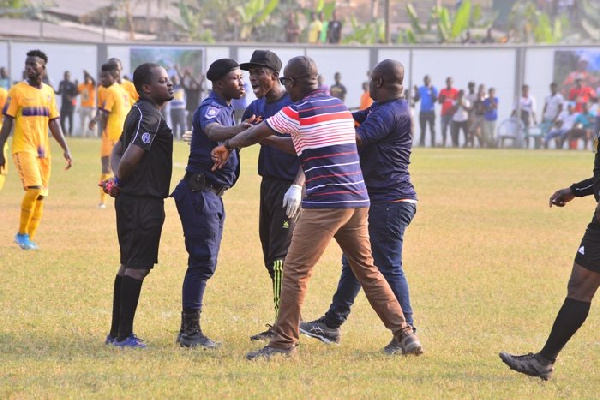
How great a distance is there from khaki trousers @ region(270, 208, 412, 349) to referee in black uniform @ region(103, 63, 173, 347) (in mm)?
1080

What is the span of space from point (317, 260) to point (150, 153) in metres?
1.43

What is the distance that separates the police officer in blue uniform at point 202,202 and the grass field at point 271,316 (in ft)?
0.97

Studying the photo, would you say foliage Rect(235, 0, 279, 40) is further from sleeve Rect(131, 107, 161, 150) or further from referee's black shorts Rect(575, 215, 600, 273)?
referee's black shorts Rect(575, 215, 600, 273)

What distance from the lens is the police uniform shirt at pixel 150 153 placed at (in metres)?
7.71

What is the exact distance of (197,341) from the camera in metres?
7.77

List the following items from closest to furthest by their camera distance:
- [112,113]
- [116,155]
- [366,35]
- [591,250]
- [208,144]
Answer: [591,250]
[208,144]
[116,155]
[112,113]
[366,35]

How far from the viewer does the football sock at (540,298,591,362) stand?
6.84 metres

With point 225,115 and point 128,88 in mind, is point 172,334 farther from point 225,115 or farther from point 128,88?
point 128,88

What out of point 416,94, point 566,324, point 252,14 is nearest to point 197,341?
point 566,324

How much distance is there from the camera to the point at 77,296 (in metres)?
9.84

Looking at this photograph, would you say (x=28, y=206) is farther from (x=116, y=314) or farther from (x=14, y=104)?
(x=116, y=314)

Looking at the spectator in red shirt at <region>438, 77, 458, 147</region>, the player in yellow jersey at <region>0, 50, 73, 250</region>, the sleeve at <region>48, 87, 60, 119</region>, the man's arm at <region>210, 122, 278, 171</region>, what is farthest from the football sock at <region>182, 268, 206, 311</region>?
the spectator in red shirt at <region>438, 77, 458, 147</region>

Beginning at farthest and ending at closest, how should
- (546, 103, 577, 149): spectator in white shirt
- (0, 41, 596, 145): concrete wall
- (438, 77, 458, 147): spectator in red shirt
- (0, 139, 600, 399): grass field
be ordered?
1. (0, 41, 596, 145): concrete wall
2. (438, 77, 458, 147): spectator in red shirt
3. (546, 103, 577, 149): spectator in white shirt
4. (0, 139, 600, 399): grass field

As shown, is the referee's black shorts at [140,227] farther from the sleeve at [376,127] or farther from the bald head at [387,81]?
the bald head at [387,81]
